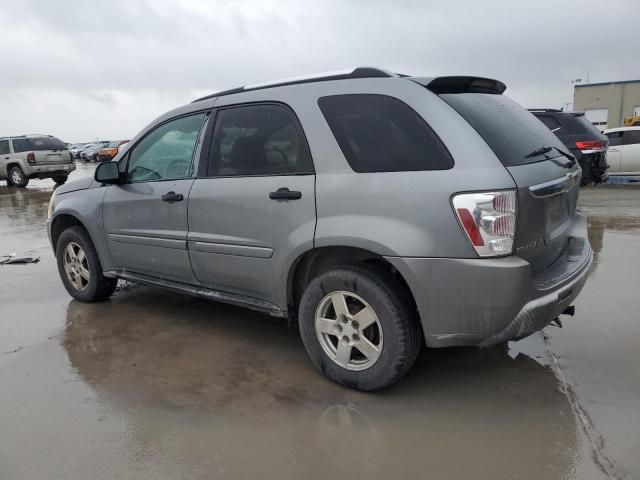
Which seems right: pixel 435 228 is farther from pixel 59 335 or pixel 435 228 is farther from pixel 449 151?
pixel 59 335

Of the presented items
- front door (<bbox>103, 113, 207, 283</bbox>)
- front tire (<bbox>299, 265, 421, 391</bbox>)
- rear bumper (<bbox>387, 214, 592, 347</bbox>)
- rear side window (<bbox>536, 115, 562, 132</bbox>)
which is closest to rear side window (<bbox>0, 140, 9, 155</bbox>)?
front door (<bbox>103, 113, 207, 283</bbox>)

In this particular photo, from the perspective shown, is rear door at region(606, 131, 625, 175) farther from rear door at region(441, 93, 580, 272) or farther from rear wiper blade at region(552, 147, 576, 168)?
rear door at region(441, 93, 580, 272)

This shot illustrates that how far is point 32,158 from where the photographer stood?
17.2 meters

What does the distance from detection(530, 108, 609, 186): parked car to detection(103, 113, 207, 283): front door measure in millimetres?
7697

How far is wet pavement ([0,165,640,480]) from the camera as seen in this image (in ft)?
7.95

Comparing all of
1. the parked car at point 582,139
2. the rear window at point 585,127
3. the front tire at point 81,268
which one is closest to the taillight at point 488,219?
the front tire at point 81,268

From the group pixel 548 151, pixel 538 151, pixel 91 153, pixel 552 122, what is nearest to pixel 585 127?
pixel 552 122

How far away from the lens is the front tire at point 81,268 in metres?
4.64

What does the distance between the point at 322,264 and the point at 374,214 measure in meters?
0.60

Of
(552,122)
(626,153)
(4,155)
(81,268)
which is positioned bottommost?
(81,268)

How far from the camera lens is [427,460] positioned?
2430 mm

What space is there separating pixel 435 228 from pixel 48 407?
7.81 feet

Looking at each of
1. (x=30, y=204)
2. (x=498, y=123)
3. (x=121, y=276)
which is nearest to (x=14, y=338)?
(x=121, y=276)

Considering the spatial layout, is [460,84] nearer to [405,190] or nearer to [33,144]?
[405,190]
